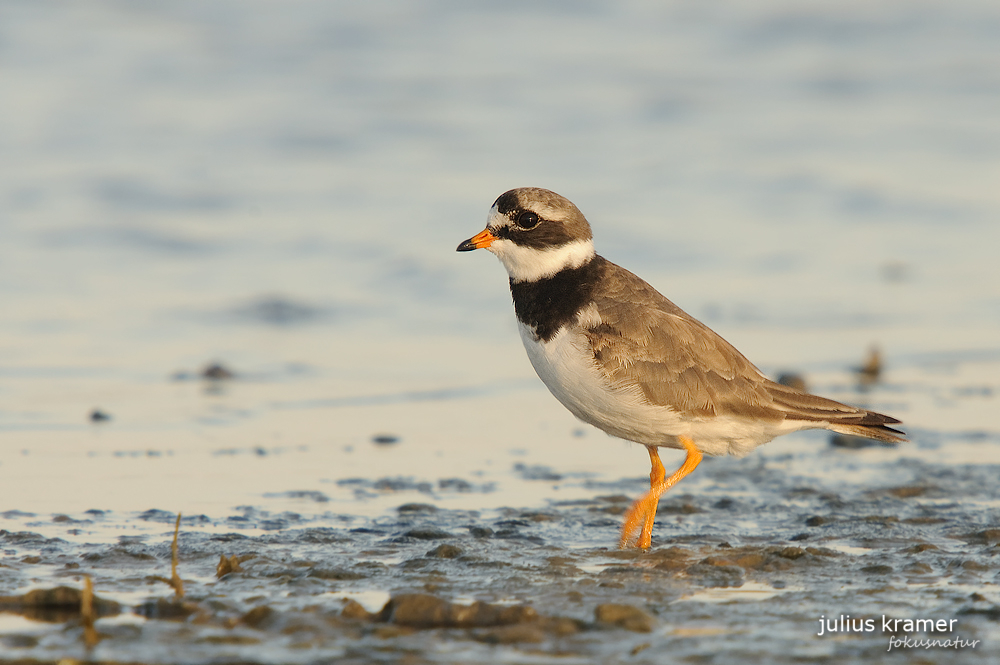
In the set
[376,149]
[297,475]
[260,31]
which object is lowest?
[297,475]

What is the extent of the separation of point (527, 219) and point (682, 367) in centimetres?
108

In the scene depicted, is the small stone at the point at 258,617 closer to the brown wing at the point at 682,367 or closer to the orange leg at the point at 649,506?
the orange leg at the point at 649,506

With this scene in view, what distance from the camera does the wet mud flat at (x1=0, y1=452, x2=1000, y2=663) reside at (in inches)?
159

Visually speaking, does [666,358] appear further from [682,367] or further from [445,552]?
[445,552]

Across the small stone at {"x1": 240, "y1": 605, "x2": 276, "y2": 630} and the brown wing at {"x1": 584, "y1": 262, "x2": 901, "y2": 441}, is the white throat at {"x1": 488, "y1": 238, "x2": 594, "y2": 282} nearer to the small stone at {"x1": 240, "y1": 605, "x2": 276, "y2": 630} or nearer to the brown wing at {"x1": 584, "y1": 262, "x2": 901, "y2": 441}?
the brown wing at {"x1": 584, "y1": 262, "x2": 901, "y2": 441}

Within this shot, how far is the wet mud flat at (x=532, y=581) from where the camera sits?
13.2ft

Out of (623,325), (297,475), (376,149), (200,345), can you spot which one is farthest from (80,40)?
(623,325)

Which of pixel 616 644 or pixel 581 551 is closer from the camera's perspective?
pixel 616 644

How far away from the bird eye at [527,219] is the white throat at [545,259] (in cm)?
11

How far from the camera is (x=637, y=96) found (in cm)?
1766

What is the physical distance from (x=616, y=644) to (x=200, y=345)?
637 cm

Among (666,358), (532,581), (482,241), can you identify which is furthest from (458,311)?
(532,581)

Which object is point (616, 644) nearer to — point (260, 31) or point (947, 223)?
point (947, 223)

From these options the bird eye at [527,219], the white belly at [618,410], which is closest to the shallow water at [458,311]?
the white belly at [618,410]
